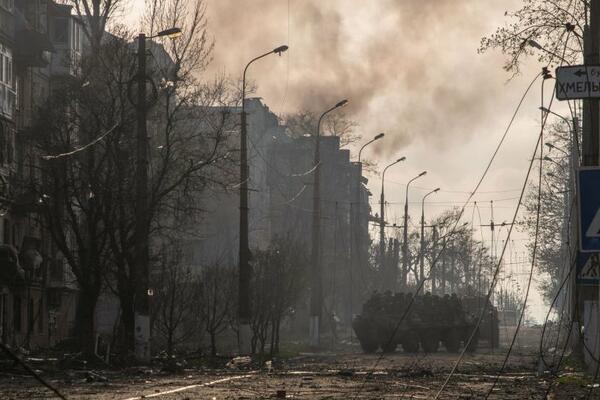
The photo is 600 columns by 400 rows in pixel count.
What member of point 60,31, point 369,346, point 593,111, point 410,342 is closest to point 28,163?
point 60,31

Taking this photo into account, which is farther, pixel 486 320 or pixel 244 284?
pixel 486 320

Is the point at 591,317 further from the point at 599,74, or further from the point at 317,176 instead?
the point at 317,176

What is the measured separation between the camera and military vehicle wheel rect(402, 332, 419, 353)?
5566cm

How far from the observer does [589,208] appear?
12.5m

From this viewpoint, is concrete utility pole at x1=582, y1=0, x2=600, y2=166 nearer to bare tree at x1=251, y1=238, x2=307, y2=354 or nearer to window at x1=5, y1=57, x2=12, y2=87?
bare tree at x1=251, y1=238, x2=307, y2=354

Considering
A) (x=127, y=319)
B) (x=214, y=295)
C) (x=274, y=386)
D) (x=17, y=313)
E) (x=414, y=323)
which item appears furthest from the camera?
(x=414, y=323)

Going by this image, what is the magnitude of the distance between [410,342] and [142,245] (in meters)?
24.2

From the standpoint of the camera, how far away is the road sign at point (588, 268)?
16.1 meters

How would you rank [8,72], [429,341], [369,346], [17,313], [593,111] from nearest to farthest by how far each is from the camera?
1. [593,111]
2. [8,72]
3. [17,313]
4. [369,346]
5. [429,341]

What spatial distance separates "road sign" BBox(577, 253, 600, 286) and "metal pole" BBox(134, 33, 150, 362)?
1769 cm

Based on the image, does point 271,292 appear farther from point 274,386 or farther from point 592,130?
point 274,386

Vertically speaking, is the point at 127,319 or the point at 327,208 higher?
the point at 327,208

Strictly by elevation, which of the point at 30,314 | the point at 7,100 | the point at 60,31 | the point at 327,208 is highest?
the point at 60,31

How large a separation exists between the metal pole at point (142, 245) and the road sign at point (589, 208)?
21265 millimetres
